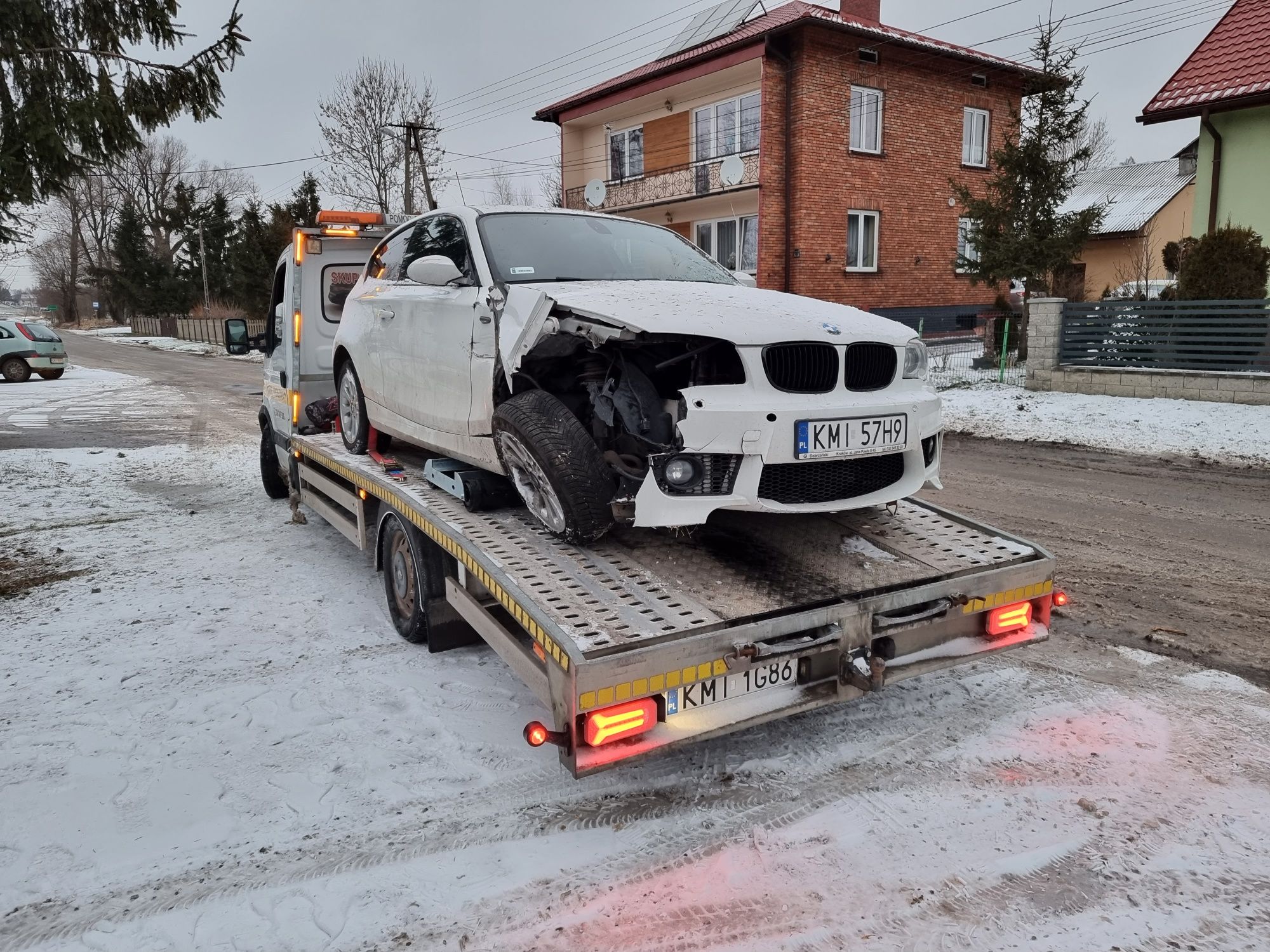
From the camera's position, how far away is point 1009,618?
149 inches

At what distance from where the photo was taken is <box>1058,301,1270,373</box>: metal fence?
1120 centimetres

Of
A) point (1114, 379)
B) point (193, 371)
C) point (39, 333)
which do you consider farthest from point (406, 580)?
point (193, 371)

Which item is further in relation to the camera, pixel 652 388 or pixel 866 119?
pixel 866 119

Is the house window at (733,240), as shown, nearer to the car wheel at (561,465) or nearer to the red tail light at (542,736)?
the car wheel at (561,465)

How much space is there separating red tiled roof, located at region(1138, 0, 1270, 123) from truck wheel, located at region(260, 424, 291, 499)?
15.8m

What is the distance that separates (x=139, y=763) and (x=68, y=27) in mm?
9449

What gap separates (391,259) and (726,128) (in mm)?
19105

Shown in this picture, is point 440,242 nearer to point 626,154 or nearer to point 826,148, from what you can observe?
point 826,148

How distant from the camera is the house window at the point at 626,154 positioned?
25875mm

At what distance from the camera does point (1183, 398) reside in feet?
38.4

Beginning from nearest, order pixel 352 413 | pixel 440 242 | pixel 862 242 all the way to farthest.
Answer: pixel 440 242, pixel 352 413, pixel 862 242

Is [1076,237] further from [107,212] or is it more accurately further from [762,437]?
[107,212]

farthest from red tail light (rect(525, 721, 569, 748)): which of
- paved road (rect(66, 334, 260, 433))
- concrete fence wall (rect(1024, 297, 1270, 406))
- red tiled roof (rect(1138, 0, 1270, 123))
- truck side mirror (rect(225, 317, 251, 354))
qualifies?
red tiled roof (rect(1138, 0, 1270, 123))

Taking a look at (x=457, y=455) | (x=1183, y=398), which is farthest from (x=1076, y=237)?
(x=457, y=455)
